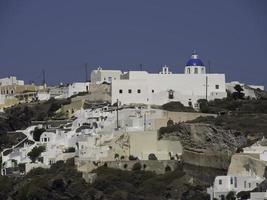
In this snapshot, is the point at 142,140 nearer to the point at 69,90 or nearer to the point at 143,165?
the point at 143,165

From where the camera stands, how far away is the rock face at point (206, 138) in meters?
64.5

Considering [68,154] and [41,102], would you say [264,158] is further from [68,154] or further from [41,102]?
[41,102]

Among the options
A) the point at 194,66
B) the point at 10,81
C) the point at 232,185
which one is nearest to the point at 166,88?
the point at 194,66

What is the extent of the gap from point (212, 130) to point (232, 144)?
1.36m

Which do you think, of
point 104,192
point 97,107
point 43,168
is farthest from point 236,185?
point 97,107

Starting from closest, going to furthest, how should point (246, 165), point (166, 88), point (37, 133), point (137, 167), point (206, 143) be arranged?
point (246, 165)
point (137, 167)
point (206, 143)
point (37, 133)
point (166, 88)

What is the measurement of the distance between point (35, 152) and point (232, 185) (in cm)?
1558

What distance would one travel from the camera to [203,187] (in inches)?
2387

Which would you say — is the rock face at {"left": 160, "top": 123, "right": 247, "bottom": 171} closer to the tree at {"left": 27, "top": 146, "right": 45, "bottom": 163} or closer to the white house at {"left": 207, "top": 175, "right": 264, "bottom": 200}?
the white house at {"left": 207, "top": 175, "right": 264, "bottom": 200}

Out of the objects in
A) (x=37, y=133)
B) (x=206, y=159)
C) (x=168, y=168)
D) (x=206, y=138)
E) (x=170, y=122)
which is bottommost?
(x=168, y=168)

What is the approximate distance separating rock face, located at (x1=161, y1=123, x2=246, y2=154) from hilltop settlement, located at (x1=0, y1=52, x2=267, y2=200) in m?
0.04

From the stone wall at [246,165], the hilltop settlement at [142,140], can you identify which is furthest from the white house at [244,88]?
the stone wall at [246,165]

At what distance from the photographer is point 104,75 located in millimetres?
82812

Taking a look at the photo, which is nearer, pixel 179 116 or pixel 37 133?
pixel 179 116
